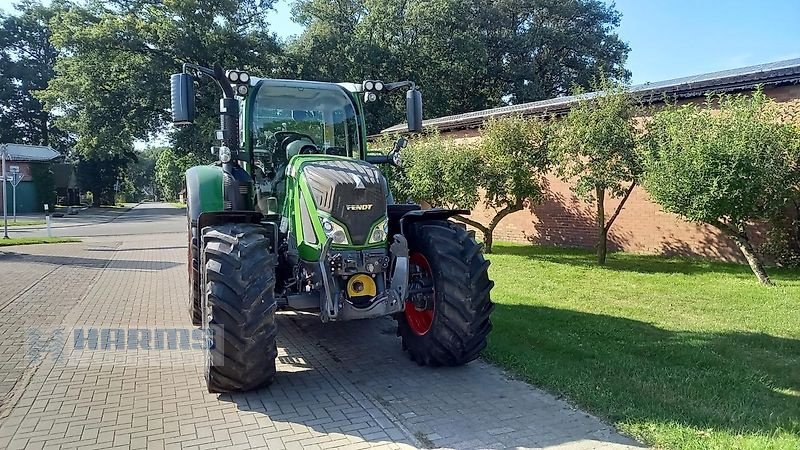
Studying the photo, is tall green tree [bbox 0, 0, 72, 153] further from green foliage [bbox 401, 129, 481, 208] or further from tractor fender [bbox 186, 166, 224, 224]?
tractor fender [bbox 186, 166, 224, 224]

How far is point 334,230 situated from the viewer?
14.9 feet

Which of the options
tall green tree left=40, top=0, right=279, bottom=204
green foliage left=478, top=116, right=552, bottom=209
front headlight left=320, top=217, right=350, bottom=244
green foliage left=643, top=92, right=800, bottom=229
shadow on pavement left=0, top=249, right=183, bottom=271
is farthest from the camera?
tall green tree left=40, top=0, right=279, bottom=204

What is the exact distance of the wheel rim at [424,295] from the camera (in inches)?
200

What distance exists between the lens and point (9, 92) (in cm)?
4734

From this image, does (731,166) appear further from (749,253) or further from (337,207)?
(337,207)

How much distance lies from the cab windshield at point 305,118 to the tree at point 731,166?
19.6 ft

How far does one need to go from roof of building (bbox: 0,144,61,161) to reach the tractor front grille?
41.5 m

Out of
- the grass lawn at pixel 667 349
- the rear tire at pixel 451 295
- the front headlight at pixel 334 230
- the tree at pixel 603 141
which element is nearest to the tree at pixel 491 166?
the tree at pixel 603 141

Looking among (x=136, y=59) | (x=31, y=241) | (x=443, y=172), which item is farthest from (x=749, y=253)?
(x=136, y=59)

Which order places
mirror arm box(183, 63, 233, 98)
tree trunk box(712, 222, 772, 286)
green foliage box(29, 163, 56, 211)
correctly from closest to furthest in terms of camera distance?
mirror arm box(183, 63, 233, 98), tree trunk box(712, 222, 772, 286), green foliage box(29, 163, 56, 211)

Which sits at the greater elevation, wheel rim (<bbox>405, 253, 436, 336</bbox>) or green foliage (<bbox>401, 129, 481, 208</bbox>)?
green foliage (<bbox>401, 129, 481, 208</bbox>)

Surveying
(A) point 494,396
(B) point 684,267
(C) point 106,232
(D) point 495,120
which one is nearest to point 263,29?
(C) point 106,232

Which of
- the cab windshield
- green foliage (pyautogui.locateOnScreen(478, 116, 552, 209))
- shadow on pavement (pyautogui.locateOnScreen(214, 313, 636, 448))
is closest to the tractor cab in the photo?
the cab windshield

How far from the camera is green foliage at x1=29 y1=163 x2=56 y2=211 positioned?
39438 mm
